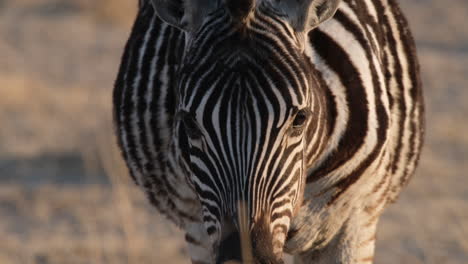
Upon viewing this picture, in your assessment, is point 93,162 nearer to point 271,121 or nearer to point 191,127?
point 191,127

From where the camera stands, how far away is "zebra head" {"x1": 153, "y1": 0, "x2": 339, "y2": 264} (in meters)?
3.80

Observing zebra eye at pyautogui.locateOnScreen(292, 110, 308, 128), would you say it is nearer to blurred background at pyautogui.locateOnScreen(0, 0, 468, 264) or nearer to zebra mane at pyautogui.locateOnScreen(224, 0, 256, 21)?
zebra mane at pyautogui.locateOnScreen(224, 0, 256, 21)

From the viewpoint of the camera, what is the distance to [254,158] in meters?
3.82

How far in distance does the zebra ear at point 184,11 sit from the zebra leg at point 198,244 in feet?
3.58

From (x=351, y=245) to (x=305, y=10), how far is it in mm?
1263

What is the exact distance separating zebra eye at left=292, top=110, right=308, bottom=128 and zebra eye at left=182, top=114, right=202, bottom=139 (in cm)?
33

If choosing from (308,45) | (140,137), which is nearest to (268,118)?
(308,45)

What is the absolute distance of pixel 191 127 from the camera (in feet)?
13.0

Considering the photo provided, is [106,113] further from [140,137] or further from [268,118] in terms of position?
[268,118]

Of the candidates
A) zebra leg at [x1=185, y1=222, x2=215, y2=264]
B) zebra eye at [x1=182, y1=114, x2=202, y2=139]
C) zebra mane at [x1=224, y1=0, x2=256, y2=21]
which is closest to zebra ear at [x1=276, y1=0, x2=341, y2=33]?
zebra mane at [x1=224, y1=0, x2=256, y2=21]

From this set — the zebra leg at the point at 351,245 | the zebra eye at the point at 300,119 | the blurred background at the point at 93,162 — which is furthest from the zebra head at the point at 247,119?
the blurred background at the point at 93,162

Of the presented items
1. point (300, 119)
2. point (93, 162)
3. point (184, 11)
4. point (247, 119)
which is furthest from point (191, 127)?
point (93, 162)

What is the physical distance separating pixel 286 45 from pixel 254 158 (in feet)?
1.45

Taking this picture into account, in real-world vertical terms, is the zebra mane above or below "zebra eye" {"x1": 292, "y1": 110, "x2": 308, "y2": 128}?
above
